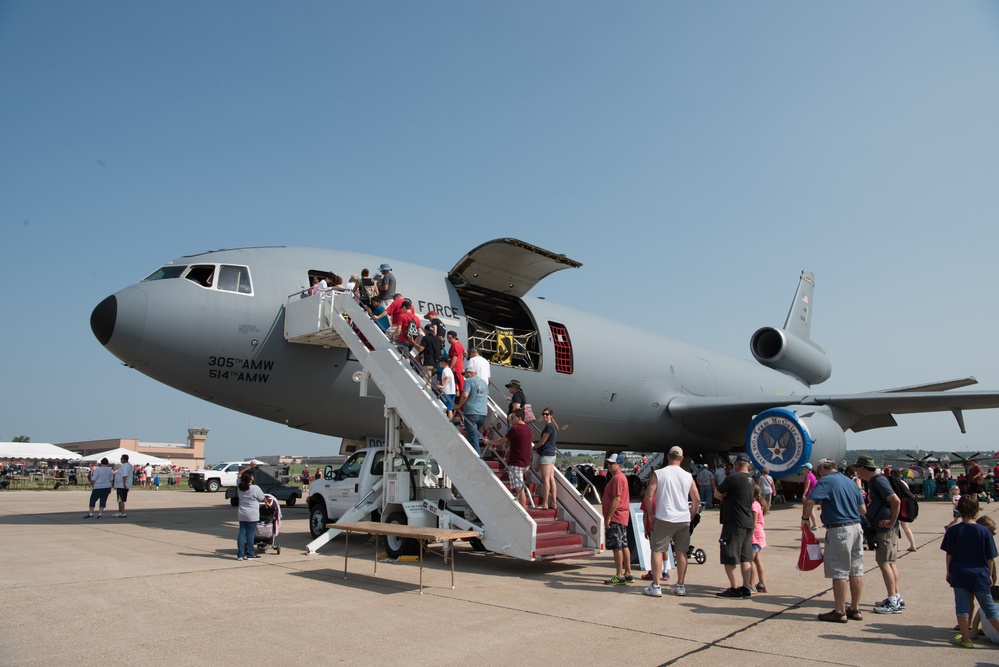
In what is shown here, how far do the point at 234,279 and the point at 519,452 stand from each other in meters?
5.64

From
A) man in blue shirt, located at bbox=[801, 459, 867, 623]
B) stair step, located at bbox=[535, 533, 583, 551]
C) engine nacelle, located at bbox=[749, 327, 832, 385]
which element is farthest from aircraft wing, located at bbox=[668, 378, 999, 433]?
man in blue shirt, located at bbox=[801, 459, 867, 623]

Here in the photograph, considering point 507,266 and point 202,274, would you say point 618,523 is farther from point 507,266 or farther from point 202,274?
point 202,274

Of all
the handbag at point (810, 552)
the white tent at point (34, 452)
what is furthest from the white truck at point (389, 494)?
the white tent at point (34, 452)

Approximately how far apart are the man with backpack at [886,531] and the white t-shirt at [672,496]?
Result: 171 centimetres

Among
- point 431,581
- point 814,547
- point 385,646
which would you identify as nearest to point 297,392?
point 431,581

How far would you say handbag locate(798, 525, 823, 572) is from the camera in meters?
A: 6.36

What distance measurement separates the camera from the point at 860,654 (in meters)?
4.86

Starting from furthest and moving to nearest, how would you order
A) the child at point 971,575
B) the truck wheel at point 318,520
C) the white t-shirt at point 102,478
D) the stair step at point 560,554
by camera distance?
the white t-shirt at point 102,478 < the truck wheel at point 318,520 < the stair step at point 560,554 < the child at point 971,575

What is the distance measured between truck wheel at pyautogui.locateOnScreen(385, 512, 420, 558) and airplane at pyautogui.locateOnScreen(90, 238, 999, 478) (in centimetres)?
287

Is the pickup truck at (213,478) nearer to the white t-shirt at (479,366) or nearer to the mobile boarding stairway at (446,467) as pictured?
the mobile boarding stairway at (446,467)

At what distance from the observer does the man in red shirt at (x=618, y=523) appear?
7.73 m

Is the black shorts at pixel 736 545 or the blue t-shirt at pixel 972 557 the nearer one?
the blue t-shirt at pixel 972 557

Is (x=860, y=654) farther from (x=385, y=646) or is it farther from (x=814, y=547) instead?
(x=385, y=646)

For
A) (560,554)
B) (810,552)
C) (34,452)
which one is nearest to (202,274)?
(560,554)
